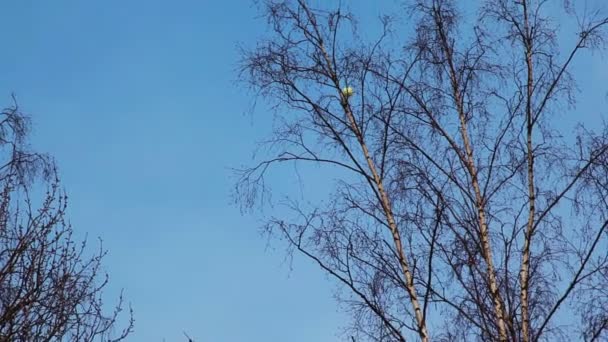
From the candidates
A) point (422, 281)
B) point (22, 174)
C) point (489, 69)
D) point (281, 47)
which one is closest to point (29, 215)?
point (22, 174)

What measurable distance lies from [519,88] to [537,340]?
7.99 ft

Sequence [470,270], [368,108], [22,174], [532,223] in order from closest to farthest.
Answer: [470,270], [532,223], [368,108], [22,174]

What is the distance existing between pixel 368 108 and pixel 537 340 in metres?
2.77

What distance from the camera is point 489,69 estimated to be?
35.5 feet

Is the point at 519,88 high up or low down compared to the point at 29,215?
up

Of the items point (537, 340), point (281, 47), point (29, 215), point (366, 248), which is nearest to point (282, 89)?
point (281, 47)

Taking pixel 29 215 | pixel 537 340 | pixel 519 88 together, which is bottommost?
pixel 537 340

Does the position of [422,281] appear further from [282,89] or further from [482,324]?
[282,89]

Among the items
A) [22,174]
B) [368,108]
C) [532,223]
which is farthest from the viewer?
[22,174]

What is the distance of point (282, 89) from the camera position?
1105cm

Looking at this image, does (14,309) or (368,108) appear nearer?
(14,309)

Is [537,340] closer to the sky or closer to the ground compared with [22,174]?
closer to the ground

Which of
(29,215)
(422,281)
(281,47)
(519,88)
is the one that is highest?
(281,47)

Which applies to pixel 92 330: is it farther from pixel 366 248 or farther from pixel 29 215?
pixel 366 248
